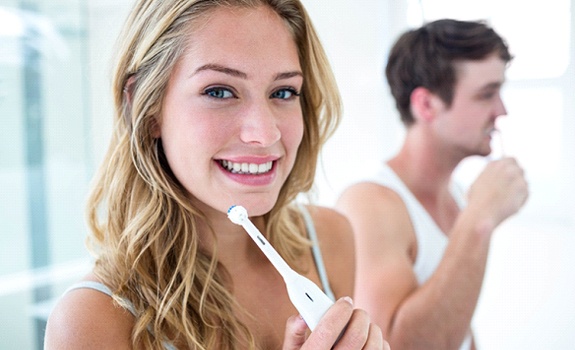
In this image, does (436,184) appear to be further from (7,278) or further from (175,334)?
(7,278)

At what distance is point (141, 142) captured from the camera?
0.57 metres

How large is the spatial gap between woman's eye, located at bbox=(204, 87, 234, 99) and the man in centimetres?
27

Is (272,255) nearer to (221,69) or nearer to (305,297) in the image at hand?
(305,297)

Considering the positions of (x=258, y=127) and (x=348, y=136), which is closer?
(x=258, y=127)

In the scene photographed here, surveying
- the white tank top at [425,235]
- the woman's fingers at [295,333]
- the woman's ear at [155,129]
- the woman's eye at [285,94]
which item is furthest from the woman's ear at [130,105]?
the white tank top at [425,235]

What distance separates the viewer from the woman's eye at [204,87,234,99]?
54cm

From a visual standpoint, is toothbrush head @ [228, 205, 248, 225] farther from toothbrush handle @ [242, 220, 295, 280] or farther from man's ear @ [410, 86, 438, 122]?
man's ear @ [410, 86, 438, 122]

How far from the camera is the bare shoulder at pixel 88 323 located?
1.66 feet

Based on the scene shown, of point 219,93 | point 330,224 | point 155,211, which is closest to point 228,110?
point 219,93

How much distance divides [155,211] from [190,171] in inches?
2.4

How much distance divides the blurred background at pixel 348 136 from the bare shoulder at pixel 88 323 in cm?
25

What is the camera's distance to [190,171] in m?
0.55

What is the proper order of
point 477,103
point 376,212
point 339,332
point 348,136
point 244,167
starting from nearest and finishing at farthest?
point 339,332 < point 244,167 < point 477,103 < point 376,212 < point 348,136

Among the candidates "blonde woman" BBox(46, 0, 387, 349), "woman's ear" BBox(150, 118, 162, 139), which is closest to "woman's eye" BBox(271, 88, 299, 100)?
"blonde woman" BBox(46, 0, 387, 349)
